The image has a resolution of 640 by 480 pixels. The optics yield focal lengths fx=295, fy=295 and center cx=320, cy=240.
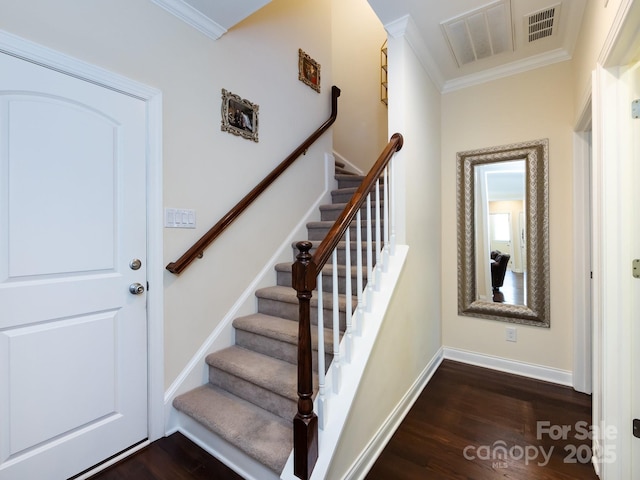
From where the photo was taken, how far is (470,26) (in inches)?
79.1

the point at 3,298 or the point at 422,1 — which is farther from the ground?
the point at 422,1

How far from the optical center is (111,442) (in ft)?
5.00

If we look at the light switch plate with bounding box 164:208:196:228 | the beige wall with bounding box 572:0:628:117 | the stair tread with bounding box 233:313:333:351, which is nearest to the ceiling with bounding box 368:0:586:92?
the beige wall with bounding box 572:0:628:117

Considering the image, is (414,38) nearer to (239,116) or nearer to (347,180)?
(239,116)

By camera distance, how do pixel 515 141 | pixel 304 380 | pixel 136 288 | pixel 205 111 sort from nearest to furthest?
pixel 304 380
pixel 136 288
pixel 205 111
pixel 515 141

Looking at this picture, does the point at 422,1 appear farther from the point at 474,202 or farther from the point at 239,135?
the point at 474,202

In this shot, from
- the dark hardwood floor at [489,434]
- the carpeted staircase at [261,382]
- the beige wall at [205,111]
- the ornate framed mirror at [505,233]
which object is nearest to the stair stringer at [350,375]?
the carpeted staircase at [261,382]

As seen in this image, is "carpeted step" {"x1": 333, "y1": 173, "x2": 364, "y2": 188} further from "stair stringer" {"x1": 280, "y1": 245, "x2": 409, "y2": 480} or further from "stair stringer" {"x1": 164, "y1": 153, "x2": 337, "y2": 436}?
"stair stringer" {"x1": 280, "y1": 245, "x2": 409, "y2": 480}

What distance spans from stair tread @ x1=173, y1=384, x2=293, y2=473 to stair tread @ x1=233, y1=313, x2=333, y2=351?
39 cm

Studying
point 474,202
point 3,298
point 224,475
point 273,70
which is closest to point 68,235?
point 3,298

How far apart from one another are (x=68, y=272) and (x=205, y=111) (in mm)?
1231

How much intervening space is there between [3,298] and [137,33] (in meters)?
1.47

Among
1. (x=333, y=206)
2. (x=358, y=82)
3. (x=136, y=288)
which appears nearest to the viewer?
(x=136, y=288)

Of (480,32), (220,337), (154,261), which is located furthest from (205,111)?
(480,32)
